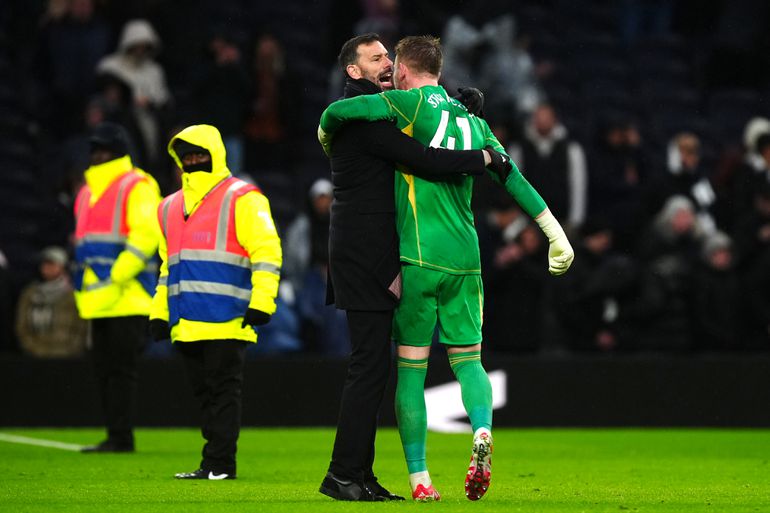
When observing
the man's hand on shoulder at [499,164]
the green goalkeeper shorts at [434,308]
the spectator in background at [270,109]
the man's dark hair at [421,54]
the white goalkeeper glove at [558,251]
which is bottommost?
the green goalkeeper shorts at [434,308]

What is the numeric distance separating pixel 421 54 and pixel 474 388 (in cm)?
161

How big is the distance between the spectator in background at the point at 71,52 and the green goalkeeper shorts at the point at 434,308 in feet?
33.8

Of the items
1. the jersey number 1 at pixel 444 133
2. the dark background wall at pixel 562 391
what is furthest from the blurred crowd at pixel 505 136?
the jersey number 1 at pixel 444 133

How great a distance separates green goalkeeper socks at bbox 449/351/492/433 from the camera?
295 inches

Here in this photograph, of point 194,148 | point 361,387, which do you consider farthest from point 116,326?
point 361,387

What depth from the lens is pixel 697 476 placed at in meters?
9.73

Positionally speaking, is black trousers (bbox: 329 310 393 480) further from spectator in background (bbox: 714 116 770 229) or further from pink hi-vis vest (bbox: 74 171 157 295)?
spectator in background (bbox: 714 116 770 229)

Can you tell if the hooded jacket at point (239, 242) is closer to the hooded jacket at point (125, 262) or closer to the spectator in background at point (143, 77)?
the hooded jacket at point (125, 262)

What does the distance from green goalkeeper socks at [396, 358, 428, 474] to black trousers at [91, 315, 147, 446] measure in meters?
3.96

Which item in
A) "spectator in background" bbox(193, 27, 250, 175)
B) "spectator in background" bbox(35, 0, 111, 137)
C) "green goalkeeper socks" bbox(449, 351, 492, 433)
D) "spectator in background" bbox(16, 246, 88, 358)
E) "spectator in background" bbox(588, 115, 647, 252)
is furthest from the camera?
"spectator in background" bbox(588, 115, 647, 252)

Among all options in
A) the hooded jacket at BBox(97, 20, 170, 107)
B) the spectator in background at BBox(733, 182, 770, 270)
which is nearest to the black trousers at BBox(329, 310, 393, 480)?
the spectator in background at BBox(733, 182, 770, 270)

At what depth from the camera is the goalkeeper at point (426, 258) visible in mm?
7621

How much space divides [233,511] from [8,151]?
35.8 ft

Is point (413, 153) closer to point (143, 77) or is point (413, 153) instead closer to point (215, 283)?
point (215, 283)
